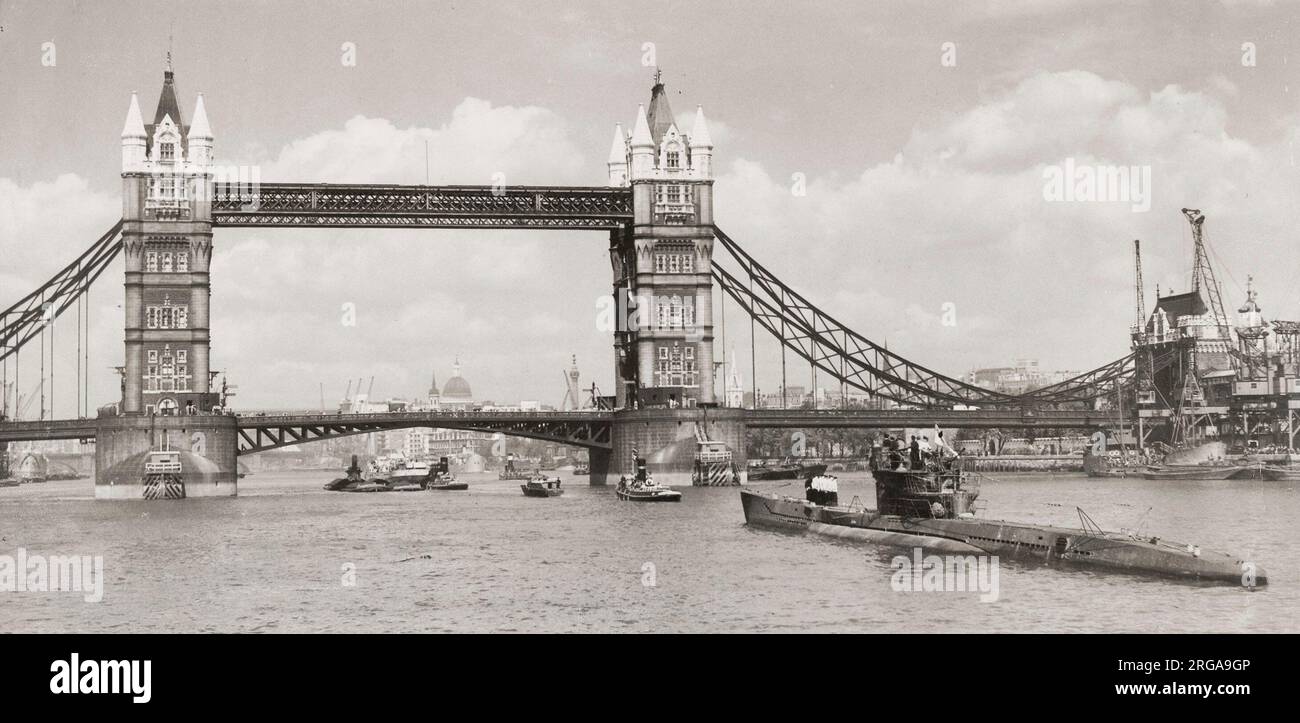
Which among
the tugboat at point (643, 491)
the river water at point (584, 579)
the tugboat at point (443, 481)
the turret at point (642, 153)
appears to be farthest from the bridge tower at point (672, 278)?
the river water at point (584, 579)

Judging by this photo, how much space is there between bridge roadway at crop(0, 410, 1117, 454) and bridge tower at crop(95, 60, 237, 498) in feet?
15.7

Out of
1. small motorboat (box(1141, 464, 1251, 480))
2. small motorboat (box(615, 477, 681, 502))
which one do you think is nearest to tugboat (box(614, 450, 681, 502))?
small motorboat (box(615, 477, 681, 502))

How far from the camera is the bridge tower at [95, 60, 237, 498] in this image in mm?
131875

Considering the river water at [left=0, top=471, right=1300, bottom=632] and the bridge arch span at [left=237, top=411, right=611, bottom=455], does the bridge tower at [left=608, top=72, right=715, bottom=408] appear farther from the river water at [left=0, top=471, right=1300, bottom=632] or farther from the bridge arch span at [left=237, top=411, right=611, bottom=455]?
the river water at [left=0, top=471, right=1300, bottom=632]

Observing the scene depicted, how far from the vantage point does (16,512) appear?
388 feet

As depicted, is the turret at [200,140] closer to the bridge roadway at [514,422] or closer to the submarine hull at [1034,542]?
the bridge roadway at [514,422]

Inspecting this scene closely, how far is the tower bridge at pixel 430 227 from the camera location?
132250 millimetres

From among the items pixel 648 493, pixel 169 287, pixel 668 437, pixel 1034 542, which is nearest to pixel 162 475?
pixel 169 287

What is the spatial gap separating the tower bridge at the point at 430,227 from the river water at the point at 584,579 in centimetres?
2943

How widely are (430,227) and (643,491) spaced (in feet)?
129
